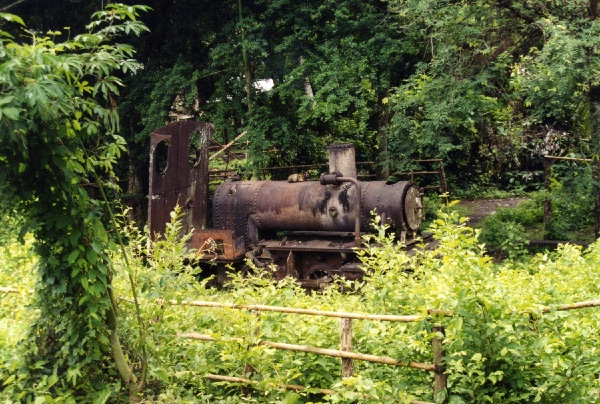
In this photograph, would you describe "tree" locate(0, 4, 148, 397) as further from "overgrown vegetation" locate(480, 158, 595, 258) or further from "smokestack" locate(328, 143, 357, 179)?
"overgrown vegetation" locate(480, 158, 595, 258)

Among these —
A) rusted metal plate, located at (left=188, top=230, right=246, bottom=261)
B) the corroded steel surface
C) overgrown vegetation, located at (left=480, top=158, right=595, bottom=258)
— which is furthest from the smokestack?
overgrown vegetation, located at (left=480, top=158, right=595, bottom=258)

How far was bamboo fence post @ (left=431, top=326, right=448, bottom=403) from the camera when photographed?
5.06m

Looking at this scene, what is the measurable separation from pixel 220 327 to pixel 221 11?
1117 centimetres

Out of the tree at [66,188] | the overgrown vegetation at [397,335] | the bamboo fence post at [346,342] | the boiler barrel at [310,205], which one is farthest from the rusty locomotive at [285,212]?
the tree at [66,188]

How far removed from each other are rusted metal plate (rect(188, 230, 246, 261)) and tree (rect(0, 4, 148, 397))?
6066 mm

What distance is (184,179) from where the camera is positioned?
41.1ft

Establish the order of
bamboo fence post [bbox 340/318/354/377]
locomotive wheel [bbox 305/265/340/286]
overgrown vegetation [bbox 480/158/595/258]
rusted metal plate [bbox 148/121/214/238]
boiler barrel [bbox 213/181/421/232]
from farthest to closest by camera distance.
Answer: rusted metal plate [bbox 148/121/214/238] < overgrown vegetation [bbox 480/158/595/258] < locomotive wheel [bbox 305/265/340/286] < boiler barrel [bbox 213/181/421/232] < bamboo fence post [bbox 340/318/354/377]

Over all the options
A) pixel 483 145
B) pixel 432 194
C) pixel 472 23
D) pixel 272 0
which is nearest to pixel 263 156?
Result: pixel 272 0

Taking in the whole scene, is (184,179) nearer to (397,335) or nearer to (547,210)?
(547,210)

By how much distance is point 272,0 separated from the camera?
1487cm

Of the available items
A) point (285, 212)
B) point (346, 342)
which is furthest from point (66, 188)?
point (285, 212)

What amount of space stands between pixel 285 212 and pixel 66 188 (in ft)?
22.7

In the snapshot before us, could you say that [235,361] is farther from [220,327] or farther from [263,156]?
[263,156]

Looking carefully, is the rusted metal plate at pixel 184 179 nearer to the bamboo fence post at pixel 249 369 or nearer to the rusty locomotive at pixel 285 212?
the rusty locomotive at pixel 285 212
